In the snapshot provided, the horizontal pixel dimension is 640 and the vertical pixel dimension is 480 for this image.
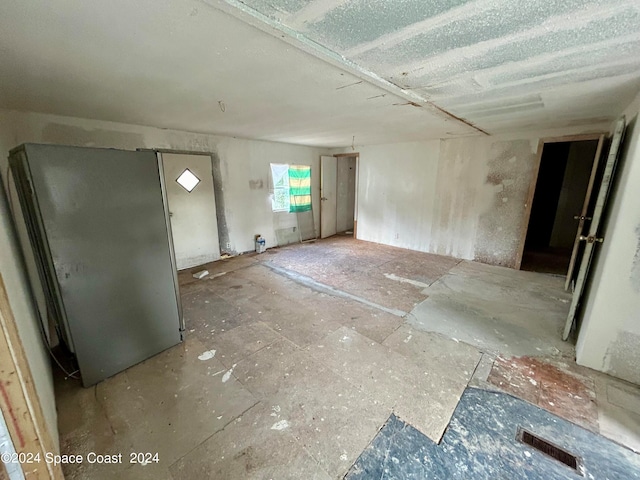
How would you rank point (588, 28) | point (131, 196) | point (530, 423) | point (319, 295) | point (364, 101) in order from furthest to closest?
1. point (319, 295)
2. point (364, 101)
3. point (131, 196)
4. point (530, 423)
5. point (588, 28)

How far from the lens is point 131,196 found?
6.15 ft

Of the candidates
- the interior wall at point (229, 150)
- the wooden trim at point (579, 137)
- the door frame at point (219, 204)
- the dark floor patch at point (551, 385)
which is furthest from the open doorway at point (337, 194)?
the dark floor patch at point (551, 385)

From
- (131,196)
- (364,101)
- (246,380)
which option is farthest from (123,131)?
(246,380)

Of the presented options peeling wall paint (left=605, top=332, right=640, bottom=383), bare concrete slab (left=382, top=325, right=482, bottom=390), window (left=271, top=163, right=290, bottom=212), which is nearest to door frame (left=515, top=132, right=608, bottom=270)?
peeling wall paint (left=605, top=332, right=640, bottom=383)

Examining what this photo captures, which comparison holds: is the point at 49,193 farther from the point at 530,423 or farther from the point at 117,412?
the point at 530,423

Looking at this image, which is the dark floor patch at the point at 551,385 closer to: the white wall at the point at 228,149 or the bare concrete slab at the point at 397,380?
the bare concrete slab at the point at 397,380

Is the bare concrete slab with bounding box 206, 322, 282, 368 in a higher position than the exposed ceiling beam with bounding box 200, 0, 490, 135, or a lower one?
lower

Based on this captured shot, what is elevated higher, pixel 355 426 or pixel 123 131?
pixel 123 131

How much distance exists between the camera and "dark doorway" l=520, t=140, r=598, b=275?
5062mm

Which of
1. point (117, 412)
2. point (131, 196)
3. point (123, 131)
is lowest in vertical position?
point (117, 412)

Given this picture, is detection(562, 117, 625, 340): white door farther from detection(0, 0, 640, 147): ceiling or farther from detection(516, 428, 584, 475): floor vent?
detection(516, 428, 584, 475): floor vent

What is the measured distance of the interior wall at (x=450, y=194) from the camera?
4031mm

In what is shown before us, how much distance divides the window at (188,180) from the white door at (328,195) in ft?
9.40

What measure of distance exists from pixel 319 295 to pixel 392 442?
1.88 meters
